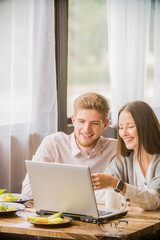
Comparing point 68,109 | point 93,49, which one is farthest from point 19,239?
point 93,49

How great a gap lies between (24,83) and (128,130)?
1579 mm

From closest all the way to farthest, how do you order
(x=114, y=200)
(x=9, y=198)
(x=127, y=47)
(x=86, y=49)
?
(x=114, y=200), (x=9, y=198), (x=86, y=49), (x=127, y=47)

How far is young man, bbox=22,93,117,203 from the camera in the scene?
2.99 meters

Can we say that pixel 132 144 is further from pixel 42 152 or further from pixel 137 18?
pixel 137 18

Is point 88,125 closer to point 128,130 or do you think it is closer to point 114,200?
point 128,130

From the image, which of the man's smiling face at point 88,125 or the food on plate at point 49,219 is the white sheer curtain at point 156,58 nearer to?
the man's smiling face at point 88,125

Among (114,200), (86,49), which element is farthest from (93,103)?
(86,49)

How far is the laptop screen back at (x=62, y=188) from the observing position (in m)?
2.21

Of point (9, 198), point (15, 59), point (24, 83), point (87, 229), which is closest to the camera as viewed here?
point (87, 229)

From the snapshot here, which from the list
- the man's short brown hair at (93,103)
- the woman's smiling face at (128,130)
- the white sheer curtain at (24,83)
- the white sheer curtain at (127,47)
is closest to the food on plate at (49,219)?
the woman's smiling face at (128,130)

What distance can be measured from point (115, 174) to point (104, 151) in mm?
360

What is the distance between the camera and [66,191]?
2.29m

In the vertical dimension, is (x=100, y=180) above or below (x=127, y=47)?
below

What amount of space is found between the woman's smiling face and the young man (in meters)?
0.32
